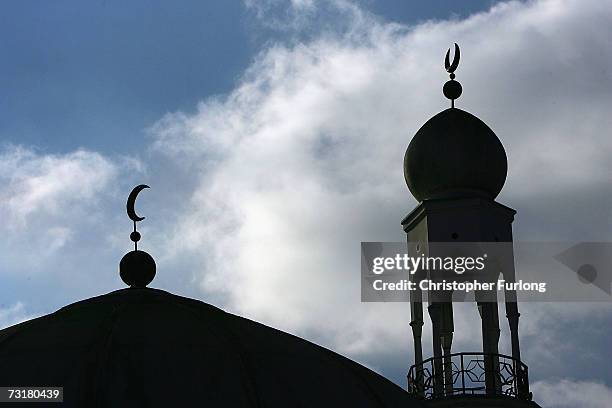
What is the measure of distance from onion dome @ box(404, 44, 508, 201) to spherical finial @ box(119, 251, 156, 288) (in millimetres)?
10235

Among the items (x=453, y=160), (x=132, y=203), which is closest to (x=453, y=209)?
(x=453, y=160)

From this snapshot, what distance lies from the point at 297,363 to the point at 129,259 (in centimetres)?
298

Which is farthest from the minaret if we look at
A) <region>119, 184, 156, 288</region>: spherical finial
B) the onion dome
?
<region>119, 184, 156, 288</region>: spherical finial

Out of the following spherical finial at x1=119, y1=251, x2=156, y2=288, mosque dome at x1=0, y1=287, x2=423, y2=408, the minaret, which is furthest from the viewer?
the minaret

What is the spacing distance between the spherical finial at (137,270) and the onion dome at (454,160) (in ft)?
33.6

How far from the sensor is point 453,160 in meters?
28.0

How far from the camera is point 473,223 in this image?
91.0ft

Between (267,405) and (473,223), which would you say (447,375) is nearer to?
(473,223)

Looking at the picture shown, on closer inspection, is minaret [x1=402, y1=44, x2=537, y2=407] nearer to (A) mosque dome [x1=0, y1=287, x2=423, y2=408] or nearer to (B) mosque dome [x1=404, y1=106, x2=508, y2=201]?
(B) mosque dome [x1=404, y1=106, x2=508, y2=201]

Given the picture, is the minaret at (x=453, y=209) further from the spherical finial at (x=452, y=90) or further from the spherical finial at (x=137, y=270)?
the spherical finial at (x=137, y=270)

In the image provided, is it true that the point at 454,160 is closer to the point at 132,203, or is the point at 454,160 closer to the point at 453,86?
the point at 453,86

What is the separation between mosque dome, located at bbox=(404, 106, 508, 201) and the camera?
28.0 metres

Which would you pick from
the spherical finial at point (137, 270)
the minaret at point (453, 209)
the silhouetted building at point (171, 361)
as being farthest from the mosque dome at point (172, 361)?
the minaret at point (453, 209)

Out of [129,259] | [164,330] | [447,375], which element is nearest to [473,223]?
[447,375]
